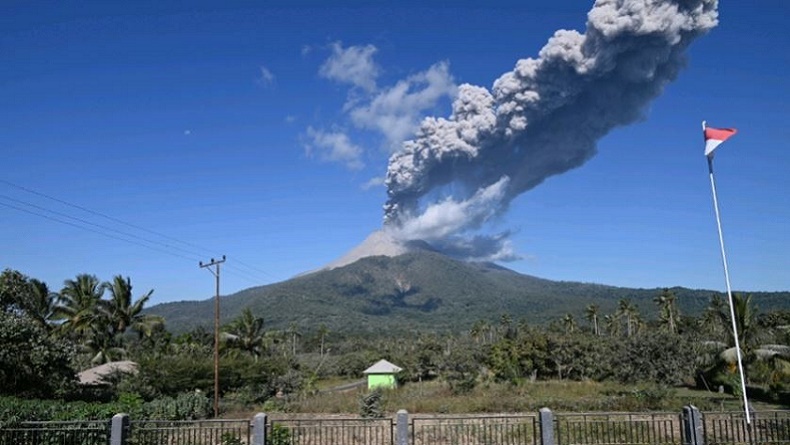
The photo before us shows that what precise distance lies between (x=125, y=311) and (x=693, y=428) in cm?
3582

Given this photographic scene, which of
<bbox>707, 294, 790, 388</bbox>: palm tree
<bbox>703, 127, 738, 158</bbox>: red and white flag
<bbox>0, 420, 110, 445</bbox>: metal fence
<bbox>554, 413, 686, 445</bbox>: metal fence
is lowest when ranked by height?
<bbox>554, 413, 686, 445</bbox>: metal fence

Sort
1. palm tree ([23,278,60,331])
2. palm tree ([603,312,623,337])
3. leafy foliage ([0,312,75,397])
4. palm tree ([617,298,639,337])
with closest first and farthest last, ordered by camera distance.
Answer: leafy foliage ([0,312,75,397])
palm tree ([23,278,60,331])
palm tree ([603,312,623,337])
palm tree ([617,298,639,337])

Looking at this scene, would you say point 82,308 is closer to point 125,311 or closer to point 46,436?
point 125,311

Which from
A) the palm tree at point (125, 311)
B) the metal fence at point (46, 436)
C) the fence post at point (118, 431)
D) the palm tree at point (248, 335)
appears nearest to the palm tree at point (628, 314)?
the palm tree at point (248, 335)

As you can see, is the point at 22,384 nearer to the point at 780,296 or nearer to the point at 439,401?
the point at 439,401

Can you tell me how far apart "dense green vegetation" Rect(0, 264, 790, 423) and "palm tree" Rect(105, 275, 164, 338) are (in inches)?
2.9

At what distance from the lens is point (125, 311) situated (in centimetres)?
4003

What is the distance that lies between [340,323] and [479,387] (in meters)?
126

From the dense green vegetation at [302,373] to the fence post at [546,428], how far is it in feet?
34.4

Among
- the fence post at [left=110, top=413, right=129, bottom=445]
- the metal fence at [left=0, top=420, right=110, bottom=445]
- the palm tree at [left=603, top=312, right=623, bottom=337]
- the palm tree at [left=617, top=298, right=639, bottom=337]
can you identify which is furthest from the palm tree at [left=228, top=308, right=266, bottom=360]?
the palm tree at [left=617, top=298, right=639, bottom=337]

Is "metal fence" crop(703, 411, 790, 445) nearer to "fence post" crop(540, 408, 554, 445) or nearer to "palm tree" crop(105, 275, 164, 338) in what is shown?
"fence post" crop(540, 408, 554, 445)

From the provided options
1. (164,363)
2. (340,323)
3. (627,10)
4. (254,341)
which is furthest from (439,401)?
(340,323)

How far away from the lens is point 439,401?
27891mm

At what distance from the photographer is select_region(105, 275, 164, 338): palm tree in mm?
39719
